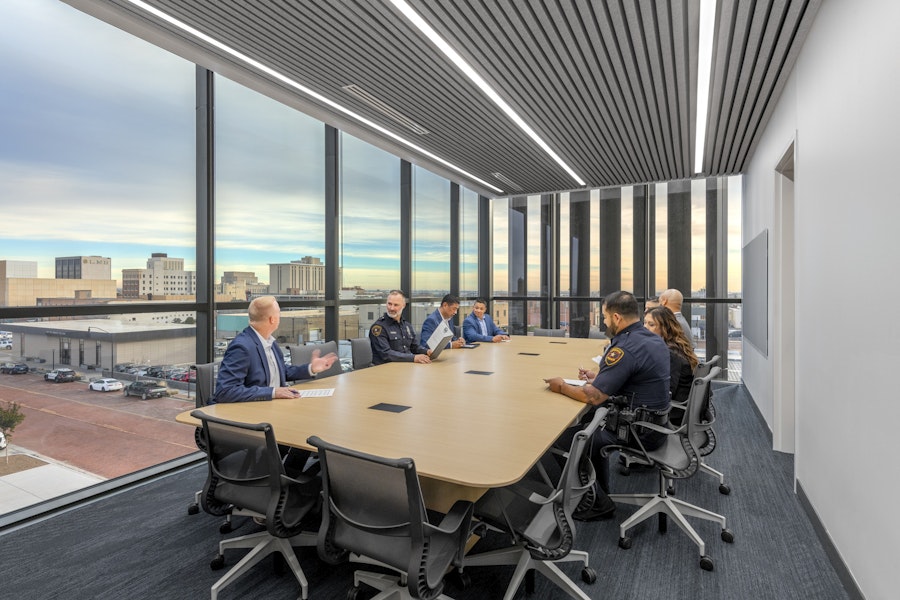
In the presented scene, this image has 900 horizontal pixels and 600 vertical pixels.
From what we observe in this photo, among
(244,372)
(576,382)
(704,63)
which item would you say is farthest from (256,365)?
(704,63)

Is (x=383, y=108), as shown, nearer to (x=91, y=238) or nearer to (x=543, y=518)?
(x=91, y=238)

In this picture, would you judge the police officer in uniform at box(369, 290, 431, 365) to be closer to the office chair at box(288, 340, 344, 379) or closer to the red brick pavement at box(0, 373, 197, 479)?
the office chair at box(288, 340, 344, 379)

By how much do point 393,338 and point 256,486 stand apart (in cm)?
291

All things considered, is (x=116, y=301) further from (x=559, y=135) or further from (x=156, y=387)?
(x=559, y=135)

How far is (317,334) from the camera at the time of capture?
18.4ft

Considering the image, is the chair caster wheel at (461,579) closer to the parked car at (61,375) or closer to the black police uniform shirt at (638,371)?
the black police uniform shirt at (638,371)

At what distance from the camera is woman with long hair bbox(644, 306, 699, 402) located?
3.42m

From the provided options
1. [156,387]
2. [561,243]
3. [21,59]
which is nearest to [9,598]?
[156,387]

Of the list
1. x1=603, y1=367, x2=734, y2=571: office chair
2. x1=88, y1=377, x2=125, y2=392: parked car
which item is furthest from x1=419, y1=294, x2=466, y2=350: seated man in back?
x1=88, y1=377, x2=125, y2=392: parked car

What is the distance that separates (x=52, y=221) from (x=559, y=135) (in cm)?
506

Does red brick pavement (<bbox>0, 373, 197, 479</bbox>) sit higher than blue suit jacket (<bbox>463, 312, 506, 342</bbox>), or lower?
lower

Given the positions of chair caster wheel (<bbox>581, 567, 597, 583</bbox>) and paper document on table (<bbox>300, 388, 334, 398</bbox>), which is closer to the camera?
chair caster wheel (<bbox>581, 567, 597, 583</bbox>)

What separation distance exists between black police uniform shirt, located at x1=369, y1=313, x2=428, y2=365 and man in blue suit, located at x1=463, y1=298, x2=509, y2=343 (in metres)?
1.27

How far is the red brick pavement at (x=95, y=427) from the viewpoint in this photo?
3.16 metres
